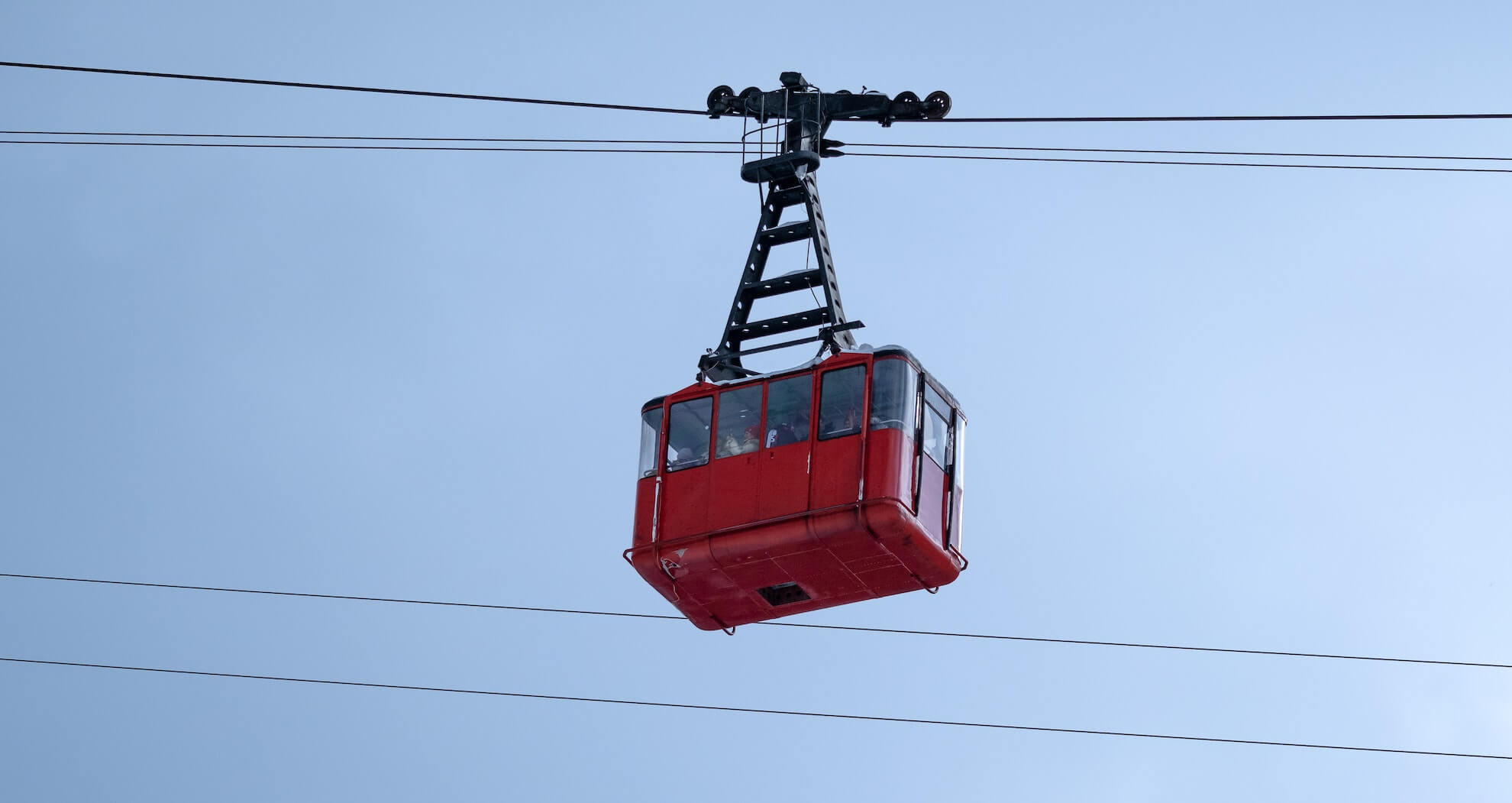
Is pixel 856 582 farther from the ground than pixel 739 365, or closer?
closer

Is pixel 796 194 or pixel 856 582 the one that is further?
pixel 796 194

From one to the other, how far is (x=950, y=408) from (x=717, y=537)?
3.38 meters

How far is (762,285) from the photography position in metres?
35.5

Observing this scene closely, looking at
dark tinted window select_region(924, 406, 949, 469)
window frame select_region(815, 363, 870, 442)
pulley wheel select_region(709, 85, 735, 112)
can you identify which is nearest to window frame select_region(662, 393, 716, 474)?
window frame select_region(815, 363, 870, 442)

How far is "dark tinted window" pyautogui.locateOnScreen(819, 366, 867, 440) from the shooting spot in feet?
108

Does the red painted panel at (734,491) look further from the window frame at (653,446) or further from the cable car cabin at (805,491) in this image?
the window frame at (653,446)

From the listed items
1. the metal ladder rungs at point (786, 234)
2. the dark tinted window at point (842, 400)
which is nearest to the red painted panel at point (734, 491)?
the dark tinted window at point (842, 400)

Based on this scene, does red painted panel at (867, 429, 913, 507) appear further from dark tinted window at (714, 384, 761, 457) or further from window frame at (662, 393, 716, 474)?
window frame at (662, 393, 716, 474)

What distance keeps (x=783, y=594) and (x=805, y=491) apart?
A: 1891 millimetres

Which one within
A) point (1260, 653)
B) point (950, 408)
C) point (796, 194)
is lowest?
point (1260, 653)

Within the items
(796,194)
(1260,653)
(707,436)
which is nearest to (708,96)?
(796,194)

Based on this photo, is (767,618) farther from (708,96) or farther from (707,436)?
(708,96)

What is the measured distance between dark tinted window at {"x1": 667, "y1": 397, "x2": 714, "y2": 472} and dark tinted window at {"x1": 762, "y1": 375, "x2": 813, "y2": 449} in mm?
925

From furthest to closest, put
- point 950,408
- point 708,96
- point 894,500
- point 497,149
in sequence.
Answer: point 497,149
point 708,96
point 950,408
point 894,500
